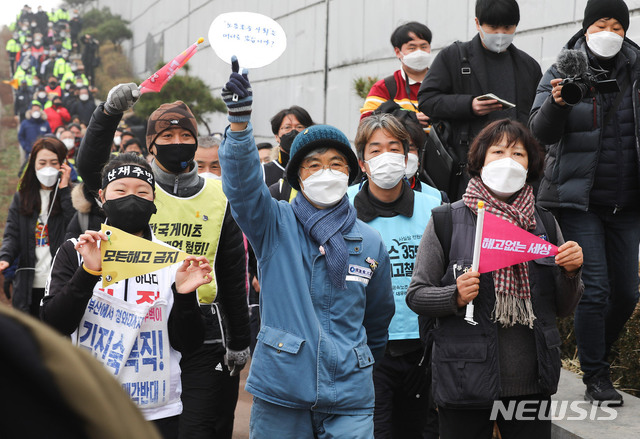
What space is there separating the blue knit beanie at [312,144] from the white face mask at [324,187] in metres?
0.10

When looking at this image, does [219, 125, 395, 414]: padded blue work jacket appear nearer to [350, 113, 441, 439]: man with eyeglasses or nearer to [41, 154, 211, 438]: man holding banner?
[41, 154, 211, 438]: man holding banner

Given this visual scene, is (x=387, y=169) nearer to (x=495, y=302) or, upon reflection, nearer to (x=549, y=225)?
(x=549, y=225)

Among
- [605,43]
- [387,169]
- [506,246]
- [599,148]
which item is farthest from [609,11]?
[506,246]

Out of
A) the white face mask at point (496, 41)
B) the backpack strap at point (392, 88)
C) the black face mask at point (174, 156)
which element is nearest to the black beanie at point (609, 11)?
the white face mask at point (496, 41)

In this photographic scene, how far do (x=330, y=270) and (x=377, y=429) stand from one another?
136 cm

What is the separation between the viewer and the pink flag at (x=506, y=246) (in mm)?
3754

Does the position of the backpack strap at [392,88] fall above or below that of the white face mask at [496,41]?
below

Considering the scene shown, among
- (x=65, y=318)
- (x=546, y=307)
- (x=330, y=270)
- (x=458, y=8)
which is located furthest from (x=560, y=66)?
(x=458, y=8)

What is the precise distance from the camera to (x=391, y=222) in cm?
485

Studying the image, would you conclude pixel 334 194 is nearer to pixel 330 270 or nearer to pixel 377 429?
pixel 330 270

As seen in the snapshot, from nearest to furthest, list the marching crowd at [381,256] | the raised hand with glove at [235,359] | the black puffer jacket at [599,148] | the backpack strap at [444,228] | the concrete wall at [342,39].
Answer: the marching crowd at [381,256] < the backpack strap at [444,228] < the raised hand with glove at [235,359] < the black puffer jacket at [599,148] < the concrete wall at [342,39]

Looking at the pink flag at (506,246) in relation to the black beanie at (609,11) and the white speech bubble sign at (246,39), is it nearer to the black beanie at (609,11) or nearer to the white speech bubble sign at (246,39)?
the white speech bubble sign at (246,39)

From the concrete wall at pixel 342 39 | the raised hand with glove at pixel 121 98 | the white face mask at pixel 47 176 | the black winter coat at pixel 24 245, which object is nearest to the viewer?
the raised hand with glove at pixel 121 98

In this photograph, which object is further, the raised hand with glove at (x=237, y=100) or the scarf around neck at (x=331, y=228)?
the scarf around neck at (x=331, y=228)
